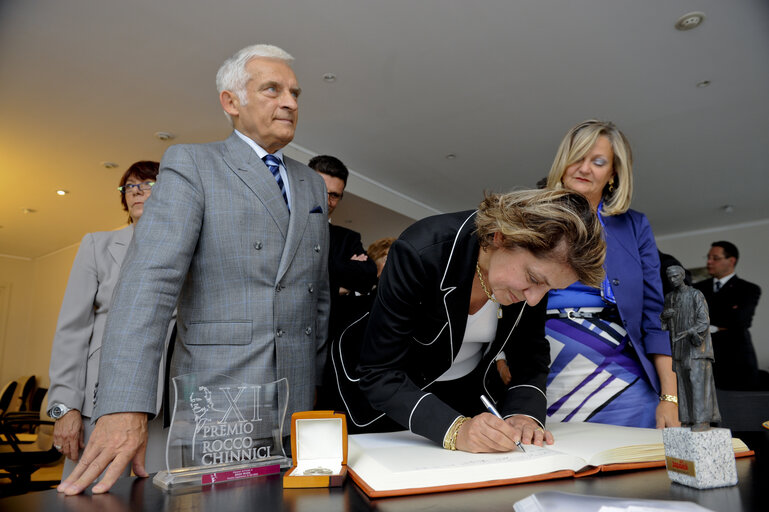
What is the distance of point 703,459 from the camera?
2.46 feet

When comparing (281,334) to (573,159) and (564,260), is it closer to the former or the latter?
(564,260)

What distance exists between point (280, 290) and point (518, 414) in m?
0.66

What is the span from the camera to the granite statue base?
29.5 inches

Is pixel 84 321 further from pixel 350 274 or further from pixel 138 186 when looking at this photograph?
pixel 350 274

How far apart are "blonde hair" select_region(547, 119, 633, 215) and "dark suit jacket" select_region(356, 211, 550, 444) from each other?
2.00 feet

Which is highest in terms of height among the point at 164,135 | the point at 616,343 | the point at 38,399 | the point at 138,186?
the point at 164,135

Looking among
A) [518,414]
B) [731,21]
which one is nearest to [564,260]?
[518,414]

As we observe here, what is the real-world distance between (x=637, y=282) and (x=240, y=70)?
1.39 m

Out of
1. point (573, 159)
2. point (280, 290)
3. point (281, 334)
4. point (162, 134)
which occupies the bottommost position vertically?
point (281, 334)

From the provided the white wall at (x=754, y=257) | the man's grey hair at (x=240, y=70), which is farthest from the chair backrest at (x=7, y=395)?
the white wall at (x=754, y=257)

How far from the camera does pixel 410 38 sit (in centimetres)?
393

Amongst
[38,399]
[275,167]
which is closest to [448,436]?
[275,167]

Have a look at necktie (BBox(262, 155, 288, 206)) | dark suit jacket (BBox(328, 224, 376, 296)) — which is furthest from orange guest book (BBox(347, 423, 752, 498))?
dark suit jacket (BBox(328, 224, 376, 296))

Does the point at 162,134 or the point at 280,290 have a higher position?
the point at 162,134
